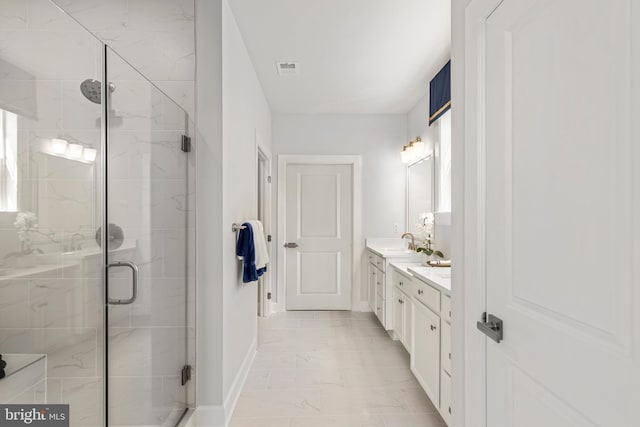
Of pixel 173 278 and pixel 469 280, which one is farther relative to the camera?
pixel 173 278

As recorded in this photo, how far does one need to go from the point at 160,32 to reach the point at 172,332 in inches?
70.9

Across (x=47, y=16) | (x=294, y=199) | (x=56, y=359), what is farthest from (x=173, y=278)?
(x=294, y=199)

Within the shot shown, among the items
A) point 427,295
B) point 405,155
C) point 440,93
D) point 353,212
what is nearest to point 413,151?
point 405,155

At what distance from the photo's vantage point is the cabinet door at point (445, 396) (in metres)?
1.85

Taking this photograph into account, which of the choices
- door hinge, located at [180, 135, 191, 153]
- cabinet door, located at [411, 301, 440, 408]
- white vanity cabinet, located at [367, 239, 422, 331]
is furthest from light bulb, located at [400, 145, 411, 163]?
door hinge, located at [180, 135, 191, 153]

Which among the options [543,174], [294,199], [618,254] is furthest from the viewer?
[294,199]

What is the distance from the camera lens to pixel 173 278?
189 centimetres

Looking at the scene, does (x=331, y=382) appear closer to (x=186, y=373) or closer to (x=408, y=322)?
(x=408, y=322)

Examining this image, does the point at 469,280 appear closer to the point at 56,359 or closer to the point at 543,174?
the point at 543,174

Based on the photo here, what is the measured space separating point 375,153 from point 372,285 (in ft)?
5.63

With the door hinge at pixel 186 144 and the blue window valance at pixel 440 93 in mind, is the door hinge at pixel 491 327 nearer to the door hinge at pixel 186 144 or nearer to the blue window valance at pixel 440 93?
the door hinge at pixel 186 144

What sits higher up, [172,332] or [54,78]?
[54,78]

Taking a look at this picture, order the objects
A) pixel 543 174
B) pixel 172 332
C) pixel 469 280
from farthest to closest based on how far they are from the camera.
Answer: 1. pixel 172 332
2. pixel 469 280
3. pixel 543 174

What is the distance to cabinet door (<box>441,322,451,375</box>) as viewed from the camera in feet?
6.08
